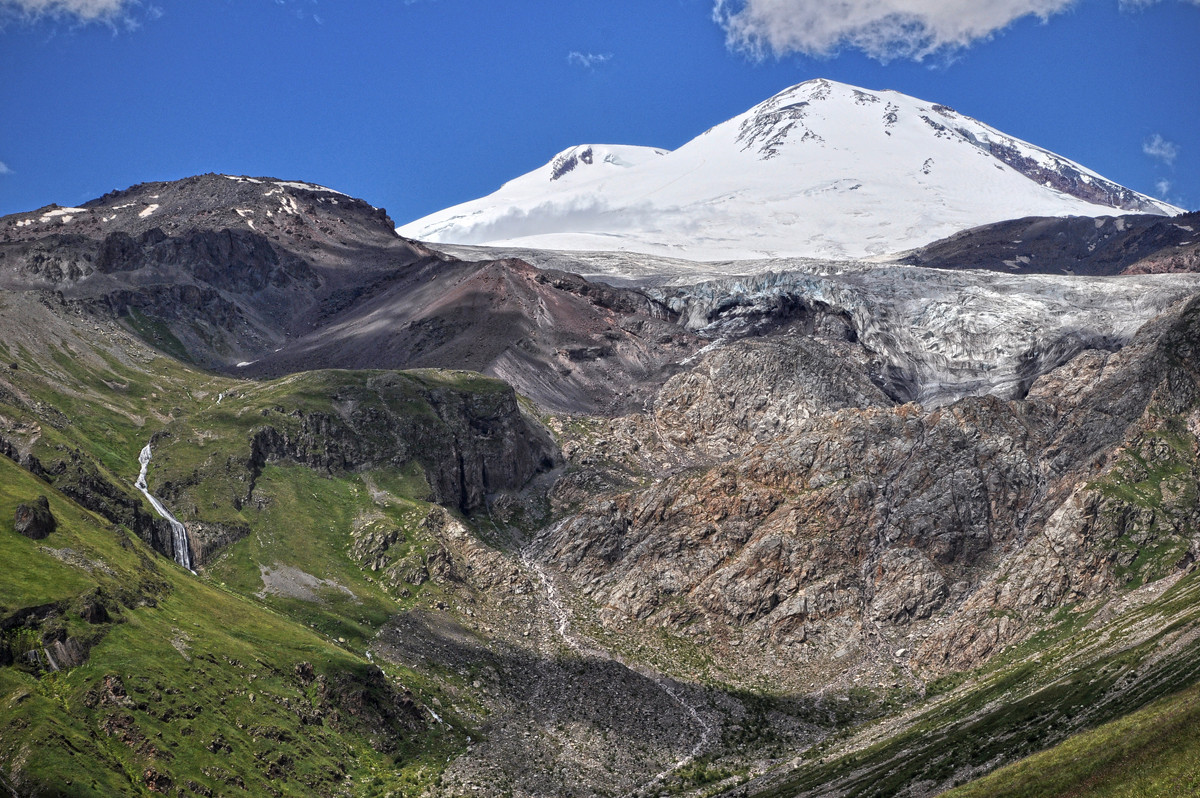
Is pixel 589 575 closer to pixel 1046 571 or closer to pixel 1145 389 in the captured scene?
pixel 1046 571

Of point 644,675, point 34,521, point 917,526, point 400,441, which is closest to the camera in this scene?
point 34,521

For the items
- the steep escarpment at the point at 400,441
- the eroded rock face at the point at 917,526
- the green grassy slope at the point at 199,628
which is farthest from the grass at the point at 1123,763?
the steep escarpment at the point at 400,441

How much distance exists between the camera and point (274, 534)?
152125mm

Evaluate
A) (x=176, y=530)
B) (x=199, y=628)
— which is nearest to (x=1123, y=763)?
(x=199, y=628)

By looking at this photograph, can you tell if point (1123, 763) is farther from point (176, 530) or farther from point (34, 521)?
point (176, 530)

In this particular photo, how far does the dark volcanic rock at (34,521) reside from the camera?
10712cm

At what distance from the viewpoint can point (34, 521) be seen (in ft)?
355

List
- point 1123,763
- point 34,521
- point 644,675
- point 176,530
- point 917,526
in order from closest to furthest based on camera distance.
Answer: point 1123,763, point 34,521, point 644,675, point 176,530, point 917,526

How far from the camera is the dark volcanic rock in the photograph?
10712 centimetres

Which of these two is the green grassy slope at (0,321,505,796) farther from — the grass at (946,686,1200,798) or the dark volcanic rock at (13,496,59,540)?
the grass at (946,686,1200,798)

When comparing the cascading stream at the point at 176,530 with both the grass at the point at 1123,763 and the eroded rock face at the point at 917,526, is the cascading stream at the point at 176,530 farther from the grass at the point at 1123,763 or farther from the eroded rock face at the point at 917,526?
the grass at the point at 1123,763

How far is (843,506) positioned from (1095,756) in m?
101

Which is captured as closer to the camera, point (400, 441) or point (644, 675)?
point (644, 675)

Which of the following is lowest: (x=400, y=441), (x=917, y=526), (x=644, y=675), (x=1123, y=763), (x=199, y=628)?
(x=644, y=675)
